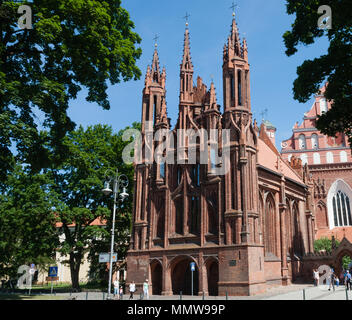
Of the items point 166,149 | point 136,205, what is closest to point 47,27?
point 166,149

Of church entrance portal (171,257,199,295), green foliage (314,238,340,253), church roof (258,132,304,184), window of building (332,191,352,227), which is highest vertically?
church roof (258,132,304,184)

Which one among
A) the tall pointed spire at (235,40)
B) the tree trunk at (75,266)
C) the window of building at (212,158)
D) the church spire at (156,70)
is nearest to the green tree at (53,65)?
the window of building at (212,158)

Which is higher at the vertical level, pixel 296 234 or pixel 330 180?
pixel 330 180

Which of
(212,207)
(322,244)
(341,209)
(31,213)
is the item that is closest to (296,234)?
(322,244)

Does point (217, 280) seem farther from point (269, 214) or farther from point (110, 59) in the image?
point (110, 59)

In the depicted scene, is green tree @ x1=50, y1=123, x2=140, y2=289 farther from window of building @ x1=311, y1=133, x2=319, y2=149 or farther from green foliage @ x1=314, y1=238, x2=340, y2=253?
window of building @ x1=311, y1=133, x2=319, y2=149

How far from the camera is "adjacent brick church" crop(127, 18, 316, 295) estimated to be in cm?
2714

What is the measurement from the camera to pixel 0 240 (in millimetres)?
39531

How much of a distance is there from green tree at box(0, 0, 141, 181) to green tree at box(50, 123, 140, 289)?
53.1ft

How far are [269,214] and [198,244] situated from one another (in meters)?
8.83

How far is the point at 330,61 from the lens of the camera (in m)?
15.5

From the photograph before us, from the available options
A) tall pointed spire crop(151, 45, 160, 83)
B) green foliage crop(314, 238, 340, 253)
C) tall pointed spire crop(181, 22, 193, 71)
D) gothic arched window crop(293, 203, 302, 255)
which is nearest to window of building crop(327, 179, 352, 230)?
green foliage crop(314, 238, 340, 253)

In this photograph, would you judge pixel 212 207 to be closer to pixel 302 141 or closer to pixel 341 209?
pixel 341 209

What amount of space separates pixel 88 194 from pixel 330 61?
92.3 ft
